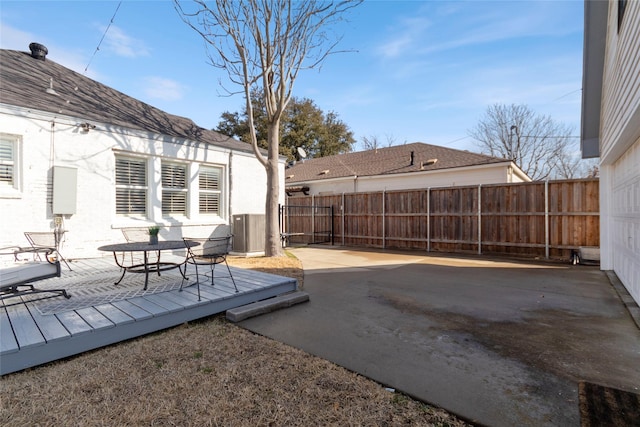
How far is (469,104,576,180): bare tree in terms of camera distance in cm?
2573

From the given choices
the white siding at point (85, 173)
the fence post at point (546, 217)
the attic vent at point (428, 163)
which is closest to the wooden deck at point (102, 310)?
the white siding at point (85, 173)

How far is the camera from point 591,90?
6773mm

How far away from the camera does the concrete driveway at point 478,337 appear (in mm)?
2297

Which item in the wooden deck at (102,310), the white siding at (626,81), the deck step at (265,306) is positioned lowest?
the deck step at (265,306)

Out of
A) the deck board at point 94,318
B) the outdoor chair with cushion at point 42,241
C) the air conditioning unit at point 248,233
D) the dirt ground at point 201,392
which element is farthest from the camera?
the air conditioning unit at point 248,233

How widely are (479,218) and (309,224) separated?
7.09 metres

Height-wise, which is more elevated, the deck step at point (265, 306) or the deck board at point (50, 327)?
the deck board at point (50, 327)

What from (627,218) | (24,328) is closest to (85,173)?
(24,328)

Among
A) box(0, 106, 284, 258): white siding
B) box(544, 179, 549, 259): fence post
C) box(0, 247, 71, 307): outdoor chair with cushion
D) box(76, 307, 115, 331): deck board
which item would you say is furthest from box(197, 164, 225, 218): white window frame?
box(544, 179, 549, 259): fence post

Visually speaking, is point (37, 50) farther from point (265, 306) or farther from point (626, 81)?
point (626, 81)

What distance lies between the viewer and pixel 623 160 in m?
5.27

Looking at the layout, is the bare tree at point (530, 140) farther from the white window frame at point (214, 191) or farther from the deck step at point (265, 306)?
the deck step at point (265, 306)

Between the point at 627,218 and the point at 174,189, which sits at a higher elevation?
the point at 174,189

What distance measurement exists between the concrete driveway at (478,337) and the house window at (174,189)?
464 centimetres
